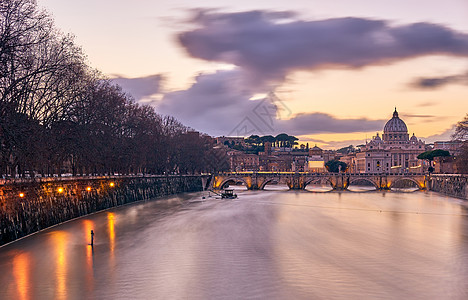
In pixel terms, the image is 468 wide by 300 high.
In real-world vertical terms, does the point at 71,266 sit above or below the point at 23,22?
below

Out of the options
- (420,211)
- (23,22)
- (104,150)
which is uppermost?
(23,22)

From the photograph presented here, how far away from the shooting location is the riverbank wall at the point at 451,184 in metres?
96.6

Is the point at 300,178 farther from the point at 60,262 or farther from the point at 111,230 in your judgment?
the point at 60,262

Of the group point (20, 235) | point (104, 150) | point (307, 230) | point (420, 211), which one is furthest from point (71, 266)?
point (420, 211)

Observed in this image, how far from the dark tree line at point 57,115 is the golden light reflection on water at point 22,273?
7.71 meters

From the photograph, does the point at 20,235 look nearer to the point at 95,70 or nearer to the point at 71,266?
the point at 71,266

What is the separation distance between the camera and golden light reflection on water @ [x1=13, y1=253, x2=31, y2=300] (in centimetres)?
2709

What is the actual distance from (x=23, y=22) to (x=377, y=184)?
11534cm

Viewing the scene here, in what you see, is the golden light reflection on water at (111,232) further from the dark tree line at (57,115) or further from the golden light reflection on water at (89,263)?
the dark tree line at (57,115)

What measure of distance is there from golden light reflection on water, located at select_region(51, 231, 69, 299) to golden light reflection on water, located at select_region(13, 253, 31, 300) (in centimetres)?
165

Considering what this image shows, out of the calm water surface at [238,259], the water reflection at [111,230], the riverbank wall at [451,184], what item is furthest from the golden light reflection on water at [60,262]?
the riverbank wall at [451,184]

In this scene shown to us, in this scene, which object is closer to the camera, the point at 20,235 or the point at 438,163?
the point at 20,235

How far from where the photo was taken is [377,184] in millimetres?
135750

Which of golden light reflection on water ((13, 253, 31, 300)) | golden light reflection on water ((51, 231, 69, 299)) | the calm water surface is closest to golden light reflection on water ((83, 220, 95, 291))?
the calm water surface
